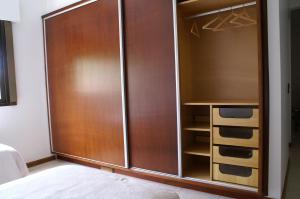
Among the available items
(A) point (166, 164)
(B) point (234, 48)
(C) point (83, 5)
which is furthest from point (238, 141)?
(C) point (83, 5)

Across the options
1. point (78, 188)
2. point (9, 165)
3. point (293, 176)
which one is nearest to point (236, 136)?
point (293, 176)

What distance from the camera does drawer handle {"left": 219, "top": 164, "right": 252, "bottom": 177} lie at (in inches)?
81.0

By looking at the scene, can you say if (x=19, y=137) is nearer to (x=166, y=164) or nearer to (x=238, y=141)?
(x=166, y=164)

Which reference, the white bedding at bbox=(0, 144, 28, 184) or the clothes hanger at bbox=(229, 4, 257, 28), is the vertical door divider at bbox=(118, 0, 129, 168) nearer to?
the white bedding at bbox=(0, 144, 28, 184)

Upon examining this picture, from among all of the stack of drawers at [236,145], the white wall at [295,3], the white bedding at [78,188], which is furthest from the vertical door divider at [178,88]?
the white wall at [295,3]

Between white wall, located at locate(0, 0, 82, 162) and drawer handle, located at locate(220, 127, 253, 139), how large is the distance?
8.68 ft

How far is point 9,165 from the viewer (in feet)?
6.93

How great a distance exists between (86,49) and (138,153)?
1509mm

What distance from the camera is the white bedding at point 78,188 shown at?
1142 millimetres

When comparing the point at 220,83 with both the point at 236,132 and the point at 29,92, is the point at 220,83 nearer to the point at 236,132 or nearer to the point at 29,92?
the point at 236,132

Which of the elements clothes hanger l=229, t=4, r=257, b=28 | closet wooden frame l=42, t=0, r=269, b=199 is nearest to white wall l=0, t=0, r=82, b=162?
closet wooden frame l=42, t=0, r=269, b=199

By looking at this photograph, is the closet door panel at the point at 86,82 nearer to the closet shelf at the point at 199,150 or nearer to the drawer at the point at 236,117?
the closet shelf at the point at 199,150

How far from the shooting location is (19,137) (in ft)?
10.7

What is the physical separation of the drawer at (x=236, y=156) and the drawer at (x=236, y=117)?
0.24 metres
